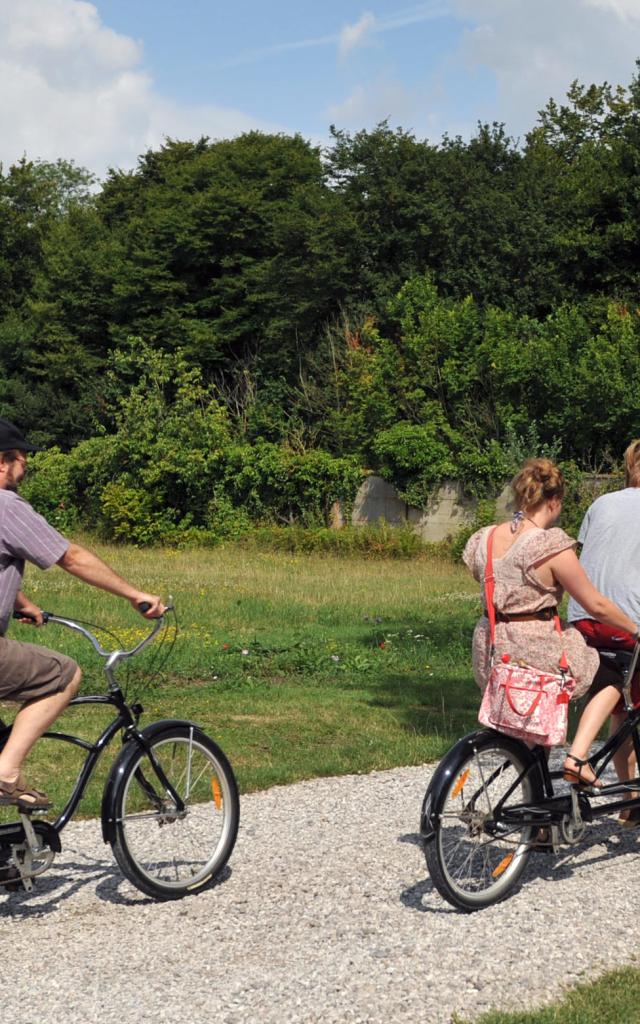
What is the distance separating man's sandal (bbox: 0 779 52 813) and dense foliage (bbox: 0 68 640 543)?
25.7 metres

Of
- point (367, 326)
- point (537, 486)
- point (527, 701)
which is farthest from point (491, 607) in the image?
point (367, 326)

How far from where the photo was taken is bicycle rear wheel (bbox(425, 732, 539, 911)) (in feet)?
17.0

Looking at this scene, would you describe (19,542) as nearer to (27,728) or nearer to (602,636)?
(27,728)

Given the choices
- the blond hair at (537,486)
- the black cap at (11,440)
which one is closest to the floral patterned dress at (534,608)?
the blond hair at (537,486)

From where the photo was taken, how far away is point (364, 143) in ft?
124

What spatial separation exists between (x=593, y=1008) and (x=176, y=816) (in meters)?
2.01

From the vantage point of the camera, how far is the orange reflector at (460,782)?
521cm

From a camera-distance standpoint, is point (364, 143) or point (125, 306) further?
point (125, 306)

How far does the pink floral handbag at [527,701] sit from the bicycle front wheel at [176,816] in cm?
121

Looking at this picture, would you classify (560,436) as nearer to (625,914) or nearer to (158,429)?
(158,429)

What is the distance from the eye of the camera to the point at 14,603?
17.1 feet

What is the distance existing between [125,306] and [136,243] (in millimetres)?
2290

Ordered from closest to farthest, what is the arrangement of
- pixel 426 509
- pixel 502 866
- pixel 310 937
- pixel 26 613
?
pixel 310 937 < pixel 26 613 < pixel 502 866 < pixel 426 509

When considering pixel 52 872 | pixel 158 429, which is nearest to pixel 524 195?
pixel 158 429
